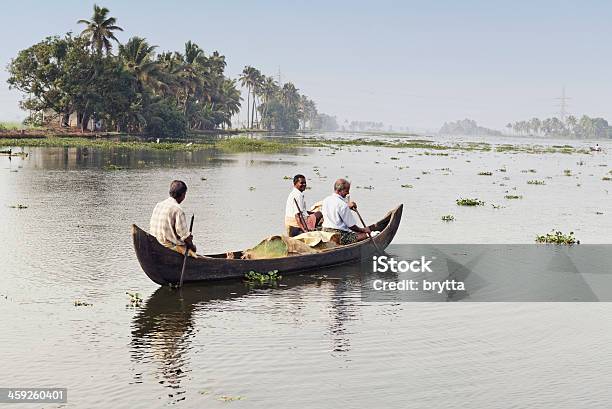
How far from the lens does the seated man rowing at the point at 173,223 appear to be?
13320 millimetres

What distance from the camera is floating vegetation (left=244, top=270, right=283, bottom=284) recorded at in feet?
47.6

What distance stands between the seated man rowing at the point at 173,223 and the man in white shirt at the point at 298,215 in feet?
12.1

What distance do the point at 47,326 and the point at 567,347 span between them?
26.2ft

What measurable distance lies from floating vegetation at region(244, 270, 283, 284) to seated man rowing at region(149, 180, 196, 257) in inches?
56.7

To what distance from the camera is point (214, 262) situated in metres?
14.0

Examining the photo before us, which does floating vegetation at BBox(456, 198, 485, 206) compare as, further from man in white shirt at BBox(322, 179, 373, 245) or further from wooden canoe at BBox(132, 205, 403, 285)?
man in white shirt at BBox(322, 179, 373, 245)

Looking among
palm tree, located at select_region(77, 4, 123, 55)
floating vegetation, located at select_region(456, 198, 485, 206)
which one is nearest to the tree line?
palm tree, located at select_region(77, 4, 123, 55)

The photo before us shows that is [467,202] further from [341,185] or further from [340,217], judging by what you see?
[341,185]

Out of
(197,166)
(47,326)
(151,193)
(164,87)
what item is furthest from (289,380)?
(164,87)

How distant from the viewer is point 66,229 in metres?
21.0

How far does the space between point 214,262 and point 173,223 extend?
1.19 m

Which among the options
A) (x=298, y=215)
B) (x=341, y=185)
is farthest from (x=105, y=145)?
(x=341, y=185)

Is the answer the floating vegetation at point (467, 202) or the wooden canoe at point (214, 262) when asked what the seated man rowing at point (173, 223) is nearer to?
the wooden canoe at point (214, 262)

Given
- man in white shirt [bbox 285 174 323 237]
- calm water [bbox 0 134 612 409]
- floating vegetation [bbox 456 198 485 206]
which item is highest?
man in white shirt [bbox 285 174 323 237]
